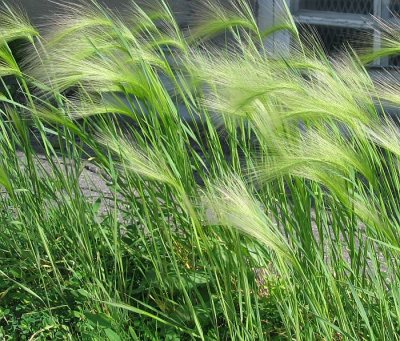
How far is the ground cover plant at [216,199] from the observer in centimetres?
197

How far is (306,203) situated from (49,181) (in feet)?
2.88

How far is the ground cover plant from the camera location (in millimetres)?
1969

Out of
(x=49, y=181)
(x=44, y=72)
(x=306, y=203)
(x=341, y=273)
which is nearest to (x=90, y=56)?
(x=44, y=72)

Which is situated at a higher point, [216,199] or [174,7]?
[216,199]

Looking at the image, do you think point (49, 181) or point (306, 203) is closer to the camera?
point (306, 203)

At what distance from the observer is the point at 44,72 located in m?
2.48

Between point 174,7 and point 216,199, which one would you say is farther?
point 174,7

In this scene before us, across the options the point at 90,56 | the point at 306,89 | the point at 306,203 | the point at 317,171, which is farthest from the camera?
the point at 90,56

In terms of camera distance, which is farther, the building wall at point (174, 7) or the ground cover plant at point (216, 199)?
the building wall at point (174, 7)

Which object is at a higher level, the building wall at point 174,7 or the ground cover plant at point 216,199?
the ground cover plant at point 216,199

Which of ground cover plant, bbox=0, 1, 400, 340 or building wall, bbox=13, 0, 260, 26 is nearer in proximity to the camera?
ground cover plant, bbox=0, 1, 400, 340

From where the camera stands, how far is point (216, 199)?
189cm

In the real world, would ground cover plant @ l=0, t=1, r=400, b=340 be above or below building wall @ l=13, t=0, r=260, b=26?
above

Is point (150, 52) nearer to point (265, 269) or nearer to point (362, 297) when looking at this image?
point (265, 269)
